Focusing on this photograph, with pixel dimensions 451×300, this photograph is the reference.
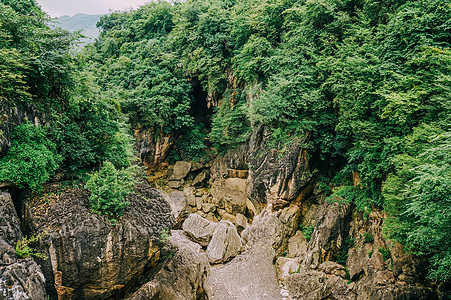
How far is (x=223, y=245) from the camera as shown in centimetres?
1356

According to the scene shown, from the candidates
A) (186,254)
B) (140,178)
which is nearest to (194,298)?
(186,254)

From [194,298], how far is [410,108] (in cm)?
1072

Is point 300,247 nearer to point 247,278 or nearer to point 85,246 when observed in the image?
point 247,278

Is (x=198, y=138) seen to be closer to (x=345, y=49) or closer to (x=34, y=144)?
(x=345, y=49)

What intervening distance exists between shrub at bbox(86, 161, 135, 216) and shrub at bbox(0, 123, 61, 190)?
1236 mm

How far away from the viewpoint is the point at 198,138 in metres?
23.3

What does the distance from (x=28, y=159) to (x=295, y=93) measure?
1207cm

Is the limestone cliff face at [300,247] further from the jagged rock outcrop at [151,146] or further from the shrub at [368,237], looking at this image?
the jagged rock outcrop at [151,146]

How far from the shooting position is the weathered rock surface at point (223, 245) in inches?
521

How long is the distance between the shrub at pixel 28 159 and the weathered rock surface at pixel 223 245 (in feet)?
30.8

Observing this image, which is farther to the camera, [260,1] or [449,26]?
[260,1]

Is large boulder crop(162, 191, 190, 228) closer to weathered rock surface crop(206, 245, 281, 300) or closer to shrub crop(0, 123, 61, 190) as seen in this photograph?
weathered rock surface crop(206, 245, 281, 300)

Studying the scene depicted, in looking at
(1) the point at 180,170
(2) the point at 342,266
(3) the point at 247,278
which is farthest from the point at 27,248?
(1) the point at 180,170

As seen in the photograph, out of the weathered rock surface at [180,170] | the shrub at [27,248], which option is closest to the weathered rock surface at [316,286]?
the shrub at [27,248]
